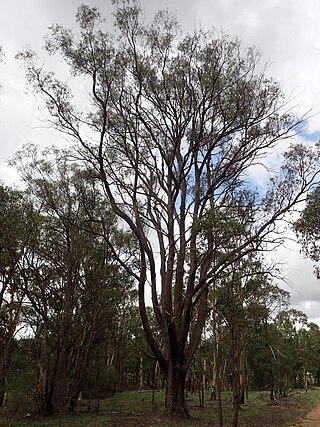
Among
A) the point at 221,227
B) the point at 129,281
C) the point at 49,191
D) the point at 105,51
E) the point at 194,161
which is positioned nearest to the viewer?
the point at 221,227

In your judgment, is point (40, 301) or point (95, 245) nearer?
point (40, 301)

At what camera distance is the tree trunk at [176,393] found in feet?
42.4

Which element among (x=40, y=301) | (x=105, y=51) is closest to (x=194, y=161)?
(x=105, y=51)

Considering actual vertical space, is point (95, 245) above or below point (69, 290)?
above

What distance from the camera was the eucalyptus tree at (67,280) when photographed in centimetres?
1711

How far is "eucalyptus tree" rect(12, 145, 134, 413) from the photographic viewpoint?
1711cm

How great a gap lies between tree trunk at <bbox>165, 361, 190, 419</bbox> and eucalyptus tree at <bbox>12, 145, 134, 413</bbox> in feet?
16.8

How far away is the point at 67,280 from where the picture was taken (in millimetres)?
18375

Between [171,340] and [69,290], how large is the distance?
6688mm

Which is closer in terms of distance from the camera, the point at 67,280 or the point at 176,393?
the point at 176,393

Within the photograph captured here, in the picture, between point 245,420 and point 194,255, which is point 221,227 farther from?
point 245,420

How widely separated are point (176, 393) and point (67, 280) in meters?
7.58

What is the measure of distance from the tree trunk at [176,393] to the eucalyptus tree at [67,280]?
201 inches

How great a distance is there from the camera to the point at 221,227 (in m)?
10.6
